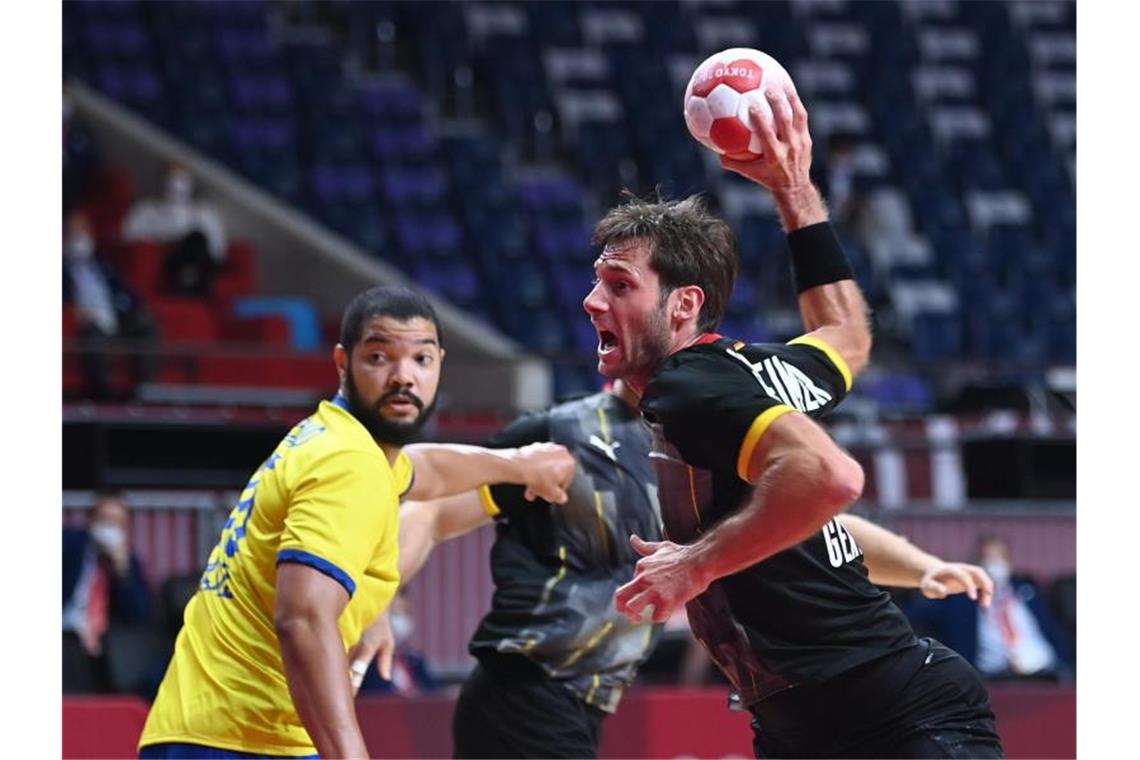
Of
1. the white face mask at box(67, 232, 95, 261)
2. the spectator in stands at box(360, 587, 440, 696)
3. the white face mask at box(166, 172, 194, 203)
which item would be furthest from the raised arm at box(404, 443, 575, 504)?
the white face mask at box(166, 172, 194, 203)

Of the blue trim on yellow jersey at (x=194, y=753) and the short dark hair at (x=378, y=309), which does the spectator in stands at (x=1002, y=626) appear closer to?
the short dark hair at (x=378, y=309)

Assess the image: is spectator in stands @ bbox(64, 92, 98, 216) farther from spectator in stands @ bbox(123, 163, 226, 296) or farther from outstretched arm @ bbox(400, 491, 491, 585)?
outstretched arm @ bbox(400, 491, 491, 585)

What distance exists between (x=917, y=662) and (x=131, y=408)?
7934mm

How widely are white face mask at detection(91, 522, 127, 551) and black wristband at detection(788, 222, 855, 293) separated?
5.69m

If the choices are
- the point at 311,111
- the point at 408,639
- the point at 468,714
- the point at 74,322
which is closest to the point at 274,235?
the point at 311,111

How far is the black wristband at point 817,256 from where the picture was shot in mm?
4355

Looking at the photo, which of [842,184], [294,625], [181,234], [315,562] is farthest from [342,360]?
[842,184]

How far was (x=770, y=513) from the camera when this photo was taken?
358 centimetres

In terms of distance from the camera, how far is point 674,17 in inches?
776

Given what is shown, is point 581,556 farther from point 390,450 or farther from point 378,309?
point 378,309

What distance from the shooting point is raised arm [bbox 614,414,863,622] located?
11.7 feet

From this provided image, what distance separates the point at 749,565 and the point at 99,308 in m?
9.98

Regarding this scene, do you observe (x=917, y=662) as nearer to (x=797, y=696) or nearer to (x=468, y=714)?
(x=797, y=696)
